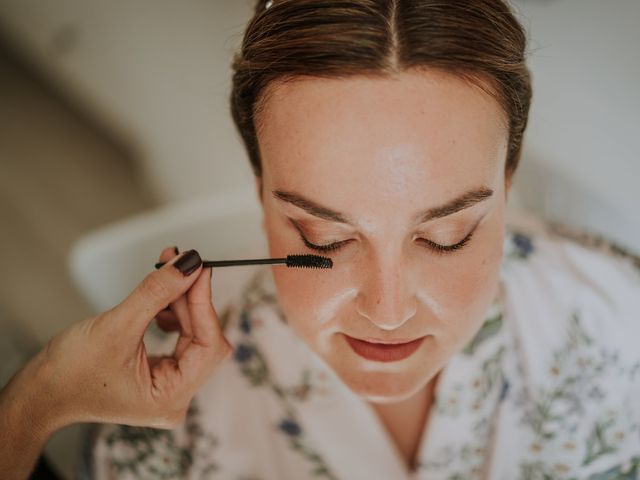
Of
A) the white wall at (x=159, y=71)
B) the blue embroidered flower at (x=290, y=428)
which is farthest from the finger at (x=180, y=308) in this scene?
the white wall at (x=159, y=71)

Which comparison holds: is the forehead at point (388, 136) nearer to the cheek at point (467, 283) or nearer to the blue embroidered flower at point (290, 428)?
the cheek at point (467, 283)

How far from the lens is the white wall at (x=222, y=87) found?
118 centimetres

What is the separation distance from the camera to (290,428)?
43.1 inches

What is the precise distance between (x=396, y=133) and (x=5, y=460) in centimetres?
62

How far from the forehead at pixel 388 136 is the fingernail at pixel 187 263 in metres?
0.16

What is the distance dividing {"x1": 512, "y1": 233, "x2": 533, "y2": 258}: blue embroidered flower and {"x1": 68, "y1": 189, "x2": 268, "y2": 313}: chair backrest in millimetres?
498

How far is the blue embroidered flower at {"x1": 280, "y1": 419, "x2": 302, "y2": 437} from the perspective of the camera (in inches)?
42.9

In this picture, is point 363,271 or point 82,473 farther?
point 82,473

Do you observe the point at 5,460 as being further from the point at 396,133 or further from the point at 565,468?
the point at 565,468

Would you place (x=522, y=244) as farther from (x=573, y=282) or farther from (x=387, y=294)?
(x=387, y=294)

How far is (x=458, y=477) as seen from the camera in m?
1.06

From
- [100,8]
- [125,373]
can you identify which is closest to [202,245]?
[125,373]

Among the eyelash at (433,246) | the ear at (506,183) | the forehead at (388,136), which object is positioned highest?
the forehead at (388,136)

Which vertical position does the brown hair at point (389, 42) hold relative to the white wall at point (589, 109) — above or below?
above
